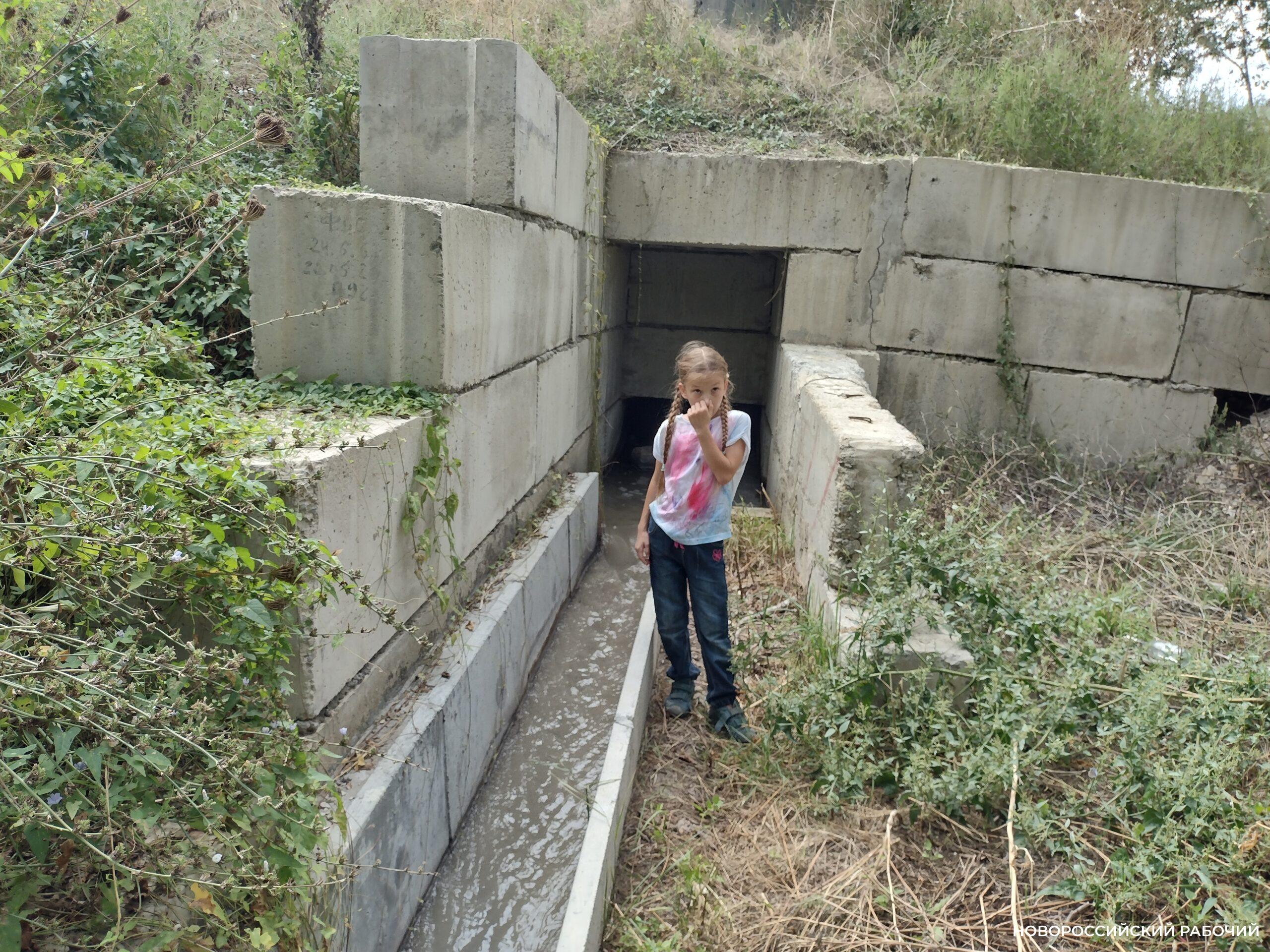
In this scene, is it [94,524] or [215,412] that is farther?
[215,412]

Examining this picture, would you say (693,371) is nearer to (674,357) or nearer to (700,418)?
(700,418)

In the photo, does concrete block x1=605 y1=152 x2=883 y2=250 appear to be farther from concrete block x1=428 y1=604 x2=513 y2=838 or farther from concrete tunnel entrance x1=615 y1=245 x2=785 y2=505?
concrete block x1=428 y1=604 x2=513 y2=838

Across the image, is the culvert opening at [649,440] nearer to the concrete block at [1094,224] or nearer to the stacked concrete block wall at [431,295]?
the stacked concrete block wall at [431,295]

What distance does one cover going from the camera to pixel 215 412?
2.71 m

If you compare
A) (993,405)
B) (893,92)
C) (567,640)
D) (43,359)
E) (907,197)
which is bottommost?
(567,640)

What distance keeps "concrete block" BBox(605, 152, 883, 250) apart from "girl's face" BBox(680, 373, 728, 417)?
3.52 metres

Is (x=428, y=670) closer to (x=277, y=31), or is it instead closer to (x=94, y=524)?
(x=94, y=524)

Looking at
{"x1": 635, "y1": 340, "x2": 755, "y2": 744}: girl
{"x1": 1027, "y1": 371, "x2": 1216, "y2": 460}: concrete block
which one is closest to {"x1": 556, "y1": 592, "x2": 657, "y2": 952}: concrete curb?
{"x1": 635, "y1": 340, "x2": 755, "y2": 744}: girl

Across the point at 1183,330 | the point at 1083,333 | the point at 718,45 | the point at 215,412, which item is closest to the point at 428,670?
the point at 215,412

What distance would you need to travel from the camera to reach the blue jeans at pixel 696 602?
147 inches

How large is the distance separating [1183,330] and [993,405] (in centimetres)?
156

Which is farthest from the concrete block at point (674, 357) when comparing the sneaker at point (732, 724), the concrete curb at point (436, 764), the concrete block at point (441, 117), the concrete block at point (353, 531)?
the concrete block at point (353, 531)

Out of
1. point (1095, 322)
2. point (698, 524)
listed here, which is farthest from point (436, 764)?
point (1095, 322)

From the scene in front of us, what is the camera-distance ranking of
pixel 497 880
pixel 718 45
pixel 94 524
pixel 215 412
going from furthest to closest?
pixel 718 45, pixel 497 880, pixel 215 412, pixel 94 524
